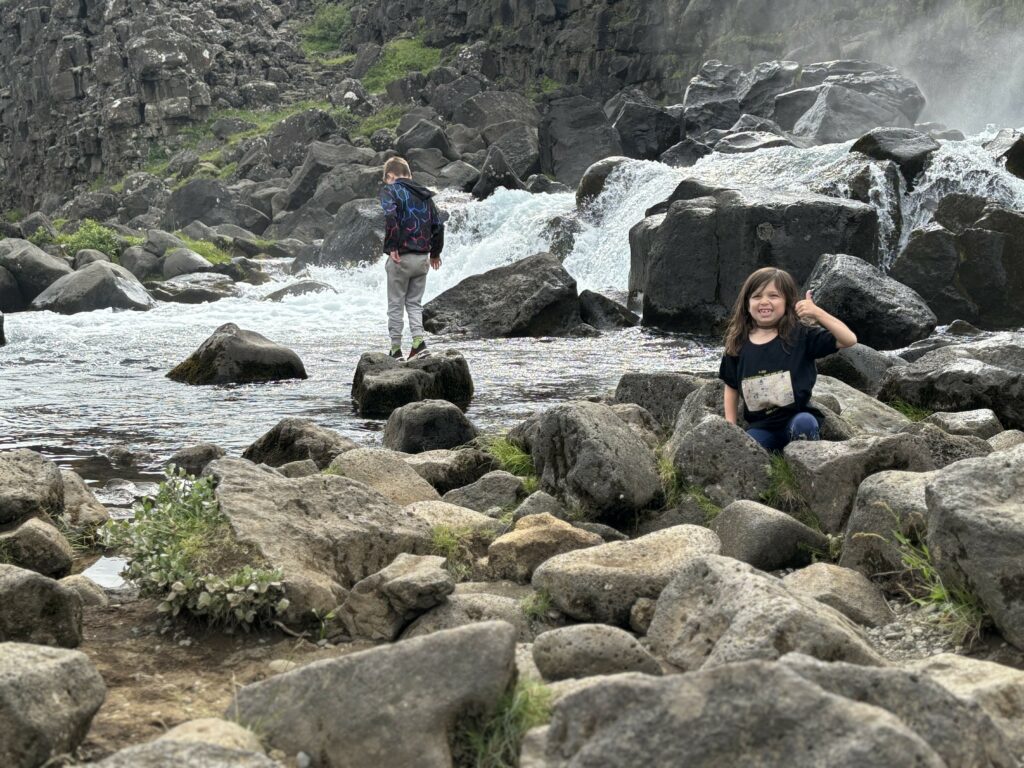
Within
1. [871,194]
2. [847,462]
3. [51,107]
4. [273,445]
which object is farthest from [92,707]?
[51,107]

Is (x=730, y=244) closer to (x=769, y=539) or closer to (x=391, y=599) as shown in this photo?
(x=769, y=539)

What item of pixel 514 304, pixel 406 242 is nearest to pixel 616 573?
pixel 406 242

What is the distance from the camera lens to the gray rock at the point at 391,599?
5074 millimetres

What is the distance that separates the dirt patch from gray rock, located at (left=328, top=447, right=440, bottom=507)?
2.35 m

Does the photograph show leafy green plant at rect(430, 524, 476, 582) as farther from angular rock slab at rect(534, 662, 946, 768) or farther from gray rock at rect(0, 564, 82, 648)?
angular rock slab at rect(534, 662, 946, 768)

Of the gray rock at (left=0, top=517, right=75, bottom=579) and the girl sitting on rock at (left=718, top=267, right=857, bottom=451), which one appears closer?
the gray rock at (left=0, top=517, right=75, bottom=579)

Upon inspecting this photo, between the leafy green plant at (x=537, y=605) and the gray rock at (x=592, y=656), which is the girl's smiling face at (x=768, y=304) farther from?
the gray rock at (x=592, y=656)

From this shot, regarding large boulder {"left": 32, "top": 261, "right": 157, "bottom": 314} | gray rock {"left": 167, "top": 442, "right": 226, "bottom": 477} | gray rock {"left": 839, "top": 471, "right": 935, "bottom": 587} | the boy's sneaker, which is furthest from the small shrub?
gray rock {"left": 839, "top": 471, "right": 935, "bottom": 587}

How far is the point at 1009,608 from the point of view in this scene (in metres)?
4.41

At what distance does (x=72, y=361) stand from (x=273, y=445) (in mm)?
9084

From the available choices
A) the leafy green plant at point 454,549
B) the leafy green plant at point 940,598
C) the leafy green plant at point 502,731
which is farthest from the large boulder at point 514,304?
the leafy green plant at point 502,731

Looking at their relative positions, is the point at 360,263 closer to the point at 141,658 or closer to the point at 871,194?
the point at 871,194

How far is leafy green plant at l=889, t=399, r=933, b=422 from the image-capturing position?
9.89m

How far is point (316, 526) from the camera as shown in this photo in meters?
6.00
